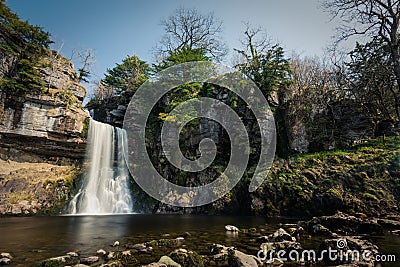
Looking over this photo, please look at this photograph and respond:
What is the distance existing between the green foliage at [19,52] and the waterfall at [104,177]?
5.01 metres

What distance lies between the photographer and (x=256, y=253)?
5492mm

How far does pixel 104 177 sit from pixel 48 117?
6.01 metres

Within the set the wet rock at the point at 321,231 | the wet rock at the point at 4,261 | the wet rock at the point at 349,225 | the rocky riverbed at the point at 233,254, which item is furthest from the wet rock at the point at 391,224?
the wet rock at the point at 4,261

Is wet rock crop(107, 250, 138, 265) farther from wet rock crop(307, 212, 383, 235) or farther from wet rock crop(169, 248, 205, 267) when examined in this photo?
wet rock crop(307, 212, 383, 235)

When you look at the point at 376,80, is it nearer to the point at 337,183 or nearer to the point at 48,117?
the point at 337,183

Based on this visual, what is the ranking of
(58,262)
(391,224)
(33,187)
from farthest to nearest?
(33,187) < (391,224) < (58,262)

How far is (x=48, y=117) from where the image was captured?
53.9 ft

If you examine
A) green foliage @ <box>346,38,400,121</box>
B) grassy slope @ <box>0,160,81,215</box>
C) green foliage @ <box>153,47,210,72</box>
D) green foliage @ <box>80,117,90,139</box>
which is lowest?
grassy slope @ <box>0,160,81,215</box>

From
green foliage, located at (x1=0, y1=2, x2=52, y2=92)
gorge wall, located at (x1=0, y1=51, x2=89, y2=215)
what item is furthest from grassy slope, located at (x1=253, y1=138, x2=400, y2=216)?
green foliage, located at (x1=0, y1=2, x2=52, y2=92)

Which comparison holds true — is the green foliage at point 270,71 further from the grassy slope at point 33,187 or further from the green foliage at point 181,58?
the grassy slope at point 33,187

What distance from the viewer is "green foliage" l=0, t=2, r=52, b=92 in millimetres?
15615

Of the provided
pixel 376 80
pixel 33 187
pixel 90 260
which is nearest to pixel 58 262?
pixel 90 260

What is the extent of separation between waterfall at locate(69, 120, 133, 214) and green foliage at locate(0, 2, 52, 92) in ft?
16.4

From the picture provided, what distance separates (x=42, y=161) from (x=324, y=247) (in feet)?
64.4
